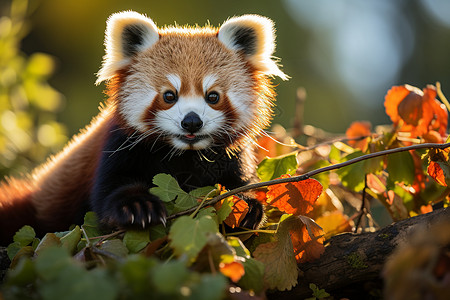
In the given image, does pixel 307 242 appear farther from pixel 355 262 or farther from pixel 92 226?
pixel 92 226

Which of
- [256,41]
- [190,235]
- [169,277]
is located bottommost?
[190,235]

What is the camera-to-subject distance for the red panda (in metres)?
1.77

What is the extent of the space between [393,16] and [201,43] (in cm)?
1210

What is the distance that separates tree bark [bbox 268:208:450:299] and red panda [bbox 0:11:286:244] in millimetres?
283

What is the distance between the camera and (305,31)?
10.5m

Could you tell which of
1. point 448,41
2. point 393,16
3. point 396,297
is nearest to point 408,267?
point 396,297

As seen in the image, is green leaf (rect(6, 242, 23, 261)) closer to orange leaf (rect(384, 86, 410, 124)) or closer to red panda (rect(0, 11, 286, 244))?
red panda (rect(0, 11, 286, 244))

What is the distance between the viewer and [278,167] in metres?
1.69

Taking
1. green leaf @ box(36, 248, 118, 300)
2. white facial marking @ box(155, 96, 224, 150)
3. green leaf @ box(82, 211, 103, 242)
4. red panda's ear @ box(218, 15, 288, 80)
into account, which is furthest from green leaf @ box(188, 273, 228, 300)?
red panda's ear @ box(218, 15, 288, 80)

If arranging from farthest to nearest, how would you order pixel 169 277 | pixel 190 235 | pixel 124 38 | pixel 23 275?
pixel 124 38 → pixel 190 235 → pixel 23 275 → pixel 169 277

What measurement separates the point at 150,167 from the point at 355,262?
2.83 feet

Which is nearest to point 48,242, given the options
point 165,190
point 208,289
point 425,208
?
point 165,190

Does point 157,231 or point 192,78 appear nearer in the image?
point 157,231

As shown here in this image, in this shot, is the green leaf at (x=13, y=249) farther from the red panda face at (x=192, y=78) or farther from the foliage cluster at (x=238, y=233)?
the red panda face at (x=192, y=78)
